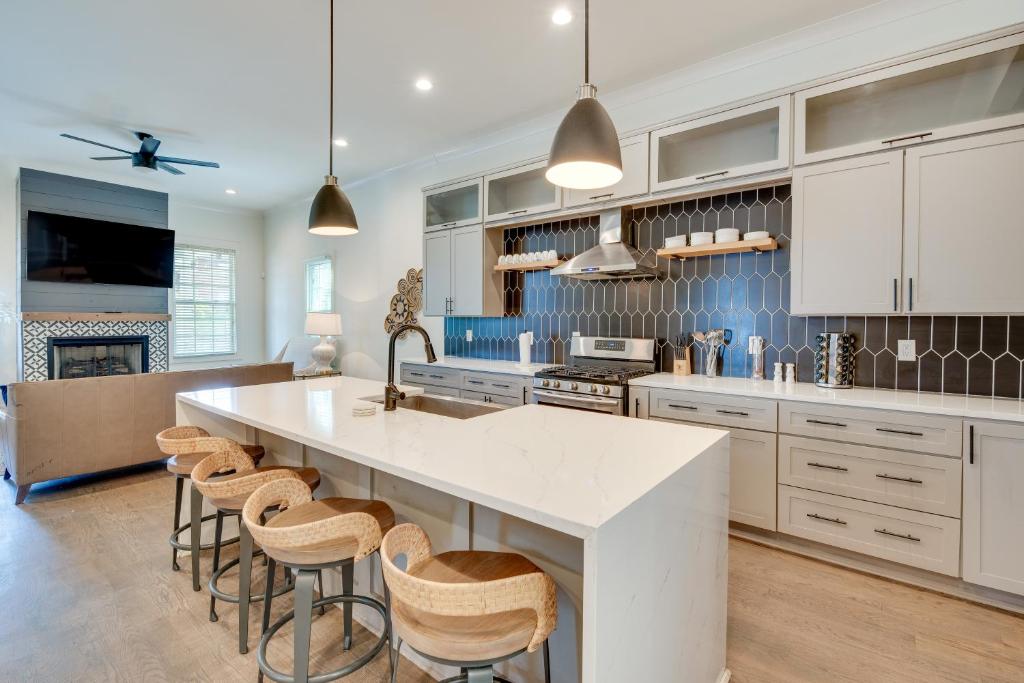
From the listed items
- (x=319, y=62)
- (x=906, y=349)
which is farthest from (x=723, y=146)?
(x=319, y=62)

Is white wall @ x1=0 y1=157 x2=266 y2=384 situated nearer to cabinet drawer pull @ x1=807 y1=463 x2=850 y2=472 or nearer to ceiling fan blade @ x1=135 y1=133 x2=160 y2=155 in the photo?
ceiling fan blade @ x1=135 y1=133 x2=160 y2=155

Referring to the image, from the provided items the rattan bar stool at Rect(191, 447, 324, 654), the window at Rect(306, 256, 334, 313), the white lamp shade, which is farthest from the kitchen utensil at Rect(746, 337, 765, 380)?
the window at Rect(306, 256, 334, 313)

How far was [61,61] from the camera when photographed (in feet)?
10.7

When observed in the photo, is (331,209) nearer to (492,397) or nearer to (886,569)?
(492,397)

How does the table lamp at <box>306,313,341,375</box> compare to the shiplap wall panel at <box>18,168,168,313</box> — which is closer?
the shiplap wall panel at <box>18,168,168,313</box>

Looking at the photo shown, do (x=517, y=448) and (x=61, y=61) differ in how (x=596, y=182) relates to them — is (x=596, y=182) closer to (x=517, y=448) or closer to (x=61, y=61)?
(x=517, y=448)

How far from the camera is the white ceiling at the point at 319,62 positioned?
2.70 metres

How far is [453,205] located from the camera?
187 inches

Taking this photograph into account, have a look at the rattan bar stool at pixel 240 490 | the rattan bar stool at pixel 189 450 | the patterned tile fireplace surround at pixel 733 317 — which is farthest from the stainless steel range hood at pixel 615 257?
the rattan bar stool at pixel 189 450

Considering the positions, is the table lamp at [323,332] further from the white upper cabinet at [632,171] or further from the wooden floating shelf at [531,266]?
the white upper cabinet at [632,171]

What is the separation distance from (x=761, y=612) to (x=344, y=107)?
4.33m

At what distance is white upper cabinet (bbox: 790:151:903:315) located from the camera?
2533 millimetres

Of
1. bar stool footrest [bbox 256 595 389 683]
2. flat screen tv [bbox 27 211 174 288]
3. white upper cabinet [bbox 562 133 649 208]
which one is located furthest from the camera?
flat screen tv [bbox 27 211 174 288]

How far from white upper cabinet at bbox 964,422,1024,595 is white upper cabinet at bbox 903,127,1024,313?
24.3 inches
